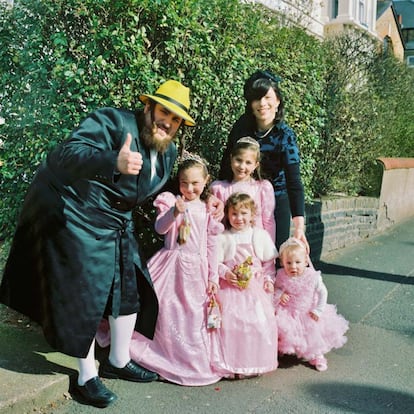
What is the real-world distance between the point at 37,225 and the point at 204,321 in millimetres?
1243

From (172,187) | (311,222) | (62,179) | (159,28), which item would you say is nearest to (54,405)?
(62,179)

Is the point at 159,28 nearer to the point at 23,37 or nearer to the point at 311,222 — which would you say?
the point at 23,37

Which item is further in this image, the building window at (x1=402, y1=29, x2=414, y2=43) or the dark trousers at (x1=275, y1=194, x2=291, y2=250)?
the building window at (x1=402, y1=29, x2=414, y2=43)

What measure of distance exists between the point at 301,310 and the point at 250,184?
953 mm

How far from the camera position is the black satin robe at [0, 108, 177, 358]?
3324 millimetres

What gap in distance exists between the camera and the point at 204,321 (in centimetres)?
393

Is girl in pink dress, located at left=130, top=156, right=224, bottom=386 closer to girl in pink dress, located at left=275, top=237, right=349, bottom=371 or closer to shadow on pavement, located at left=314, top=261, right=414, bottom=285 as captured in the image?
girl in pink dress, located at left=275, top=237, right=349, bottom=371

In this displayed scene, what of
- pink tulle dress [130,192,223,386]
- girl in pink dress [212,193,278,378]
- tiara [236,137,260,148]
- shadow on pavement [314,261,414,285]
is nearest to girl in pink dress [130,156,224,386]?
pink tulle dress [130,192,223,386]

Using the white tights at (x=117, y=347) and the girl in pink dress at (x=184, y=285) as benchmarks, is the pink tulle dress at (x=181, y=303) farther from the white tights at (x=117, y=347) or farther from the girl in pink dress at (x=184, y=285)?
the white tights at (x=117, y=347)

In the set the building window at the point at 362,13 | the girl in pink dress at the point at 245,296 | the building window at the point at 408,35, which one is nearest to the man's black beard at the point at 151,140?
the girl in pink dress at the point at 245,296

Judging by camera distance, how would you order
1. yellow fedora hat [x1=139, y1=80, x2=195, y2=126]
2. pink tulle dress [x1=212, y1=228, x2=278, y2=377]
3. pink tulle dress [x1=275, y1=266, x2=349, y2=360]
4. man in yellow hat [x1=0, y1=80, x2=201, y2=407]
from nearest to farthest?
man in yellow hat [x1=0, y1=80, x2=201, y2=407]
yellow fedora hat [x1=139, y1=80, x2=195, y2=126]
pink tulle dress [x1=212, y1=228, x2=278, y2=377]
pink tulle dress [x1=275, y1=266, x2=349, y2=360]

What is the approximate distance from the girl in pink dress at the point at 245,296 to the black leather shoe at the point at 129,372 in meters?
0.43

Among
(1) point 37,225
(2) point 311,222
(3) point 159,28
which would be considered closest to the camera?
(1) point 37,225

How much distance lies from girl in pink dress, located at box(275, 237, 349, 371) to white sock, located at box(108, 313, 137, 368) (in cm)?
106
